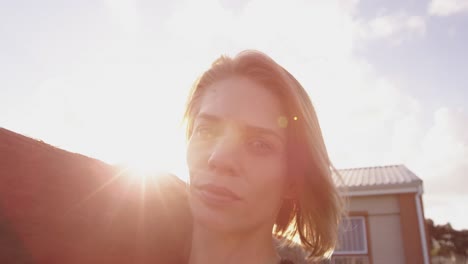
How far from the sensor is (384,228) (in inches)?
458

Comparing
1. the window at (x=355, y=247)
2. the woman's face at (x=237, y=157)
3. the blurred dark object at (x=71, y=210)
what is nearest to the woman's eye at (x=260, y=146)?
the woman's face at (x=237, y=157)

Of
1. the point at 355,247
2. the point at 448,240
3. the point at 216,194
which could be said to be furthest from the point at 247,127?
the point at 448,240

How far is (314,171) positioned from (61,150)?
1503 millimetres

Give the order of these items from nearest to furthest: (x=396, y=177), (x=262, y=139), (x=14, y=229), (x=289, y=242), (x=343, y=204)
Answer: (x=14, y=229) → (x=262, y=139) → (x=289, y=242) → (x=343, y=204) → (x=396, y=177)

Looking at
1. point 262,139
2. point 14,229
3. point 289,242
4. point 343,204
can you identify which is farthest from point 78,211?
point 343,204

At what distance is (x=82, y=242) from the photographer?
1.17 meters

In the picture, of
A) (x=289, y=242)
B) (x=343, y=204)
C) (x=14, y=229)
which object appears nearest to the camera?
(x=14, y=229)

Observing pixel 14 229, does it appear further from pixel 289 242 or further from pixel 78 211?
pixel 289 242

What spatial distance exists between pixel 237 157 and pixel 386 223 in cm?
1118

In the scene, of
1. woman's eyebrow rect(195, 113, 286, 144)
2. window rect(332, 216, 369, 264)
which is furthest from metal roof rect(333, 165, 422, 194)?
woman's eyebrow rect(195, 113, 286, 144)

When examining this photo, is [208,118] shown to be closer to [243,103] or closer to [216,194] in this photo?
[243,103]

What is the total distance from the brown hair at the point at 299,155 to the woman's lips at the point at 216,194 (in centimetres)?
56

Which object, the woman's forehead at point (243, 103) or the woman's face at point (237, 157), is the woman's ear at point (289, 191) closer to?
the woman's face at point (237, 157)

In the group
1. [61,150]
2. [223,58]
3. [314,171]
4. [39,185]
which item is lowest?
[39,185]
